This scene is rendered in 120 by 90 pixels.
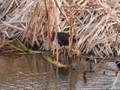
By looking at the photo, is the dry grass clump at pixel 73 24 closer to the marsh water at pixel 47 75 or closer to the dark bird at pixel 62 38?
the dark bird at pixel 62 38

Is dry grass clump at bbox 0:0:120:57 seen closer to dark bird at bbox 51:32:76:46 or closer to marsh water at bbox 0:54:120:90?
dark bird at bbox 51:32:76:46

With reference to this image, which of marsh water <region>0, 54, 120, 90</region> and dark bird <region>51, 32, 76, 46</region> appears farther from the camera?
dark bird <region>51, 32, 76, 46</region>

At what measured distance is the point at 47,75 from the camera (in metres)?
4.71

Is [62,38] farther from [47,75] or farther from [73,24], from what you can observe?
[47,75]

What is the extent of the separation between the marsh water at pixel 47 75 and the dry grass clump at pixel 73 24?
0.22 metres

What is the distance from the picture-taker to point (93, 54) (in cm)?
514

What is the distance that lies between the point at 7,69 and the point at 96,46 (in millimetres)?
900

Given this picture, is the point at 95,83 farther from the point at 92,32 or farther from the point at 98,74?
the point at 92,32

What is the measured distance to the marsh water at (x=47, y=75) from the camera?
4453 millimetres

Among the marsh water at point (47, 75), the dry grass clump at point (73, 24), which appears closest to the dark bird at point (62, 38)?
the dry grass clump at point (73, 24)

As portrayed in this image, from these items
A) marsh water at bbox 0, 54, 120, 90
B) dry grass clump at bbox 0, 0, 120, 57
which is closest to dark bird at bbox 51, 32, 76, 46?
dry grass clump at bbox 0, 0, 120, 57

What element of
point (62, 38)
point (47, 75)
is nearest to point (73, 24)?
point (62, 38)

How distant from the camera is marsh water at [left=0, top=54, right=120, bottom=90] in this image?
445 centimetres

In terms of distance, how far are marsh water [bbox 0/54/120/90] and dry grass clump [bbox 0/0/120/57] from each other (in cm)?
22
